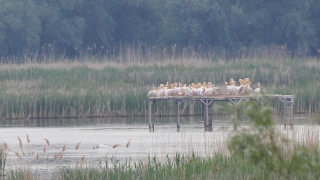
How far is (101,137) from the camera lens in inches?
896

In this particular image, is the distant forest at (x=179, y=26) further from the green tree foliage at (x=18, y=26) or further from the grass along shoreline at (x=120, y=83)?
the grass along shoreline at (x=120, y=83)

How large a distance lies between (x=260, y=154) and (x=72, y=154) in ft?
38.4

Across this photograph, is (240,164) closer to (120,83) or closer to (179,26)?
(120,83)

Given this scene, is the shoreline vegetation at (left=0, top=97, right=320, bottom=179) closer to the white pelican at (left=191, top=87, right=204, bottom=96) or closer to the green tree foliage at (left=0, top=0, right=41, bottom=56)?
the white pelican at (left=191, top=87, right=204, bottom=96)

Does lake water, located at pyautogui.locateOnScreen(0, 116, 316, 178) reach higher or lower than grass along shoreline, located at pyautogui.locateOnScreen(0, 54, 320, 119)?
lower

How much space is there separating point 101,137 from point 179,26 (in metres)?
30.2

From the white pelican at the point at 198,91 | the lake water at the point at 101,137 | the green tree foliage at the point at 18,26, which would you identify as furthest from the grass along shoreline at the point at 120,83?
the green tree foliage at the point at 18,26

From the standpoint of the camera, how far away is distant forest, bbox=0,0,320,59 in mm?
49906

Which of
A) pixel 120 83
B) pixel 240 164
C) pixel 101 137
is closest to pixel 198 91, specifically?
pixel 101 137

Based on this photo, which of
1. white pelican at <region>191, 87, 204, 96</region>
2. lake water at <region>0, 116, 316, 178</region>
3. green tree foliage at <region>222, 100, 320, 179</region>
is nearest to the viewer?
green tree foliage at <region>222, 100, 320, 179</region>

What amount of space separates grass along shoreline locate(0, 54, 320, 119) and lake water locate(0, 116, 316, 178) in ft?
2.61

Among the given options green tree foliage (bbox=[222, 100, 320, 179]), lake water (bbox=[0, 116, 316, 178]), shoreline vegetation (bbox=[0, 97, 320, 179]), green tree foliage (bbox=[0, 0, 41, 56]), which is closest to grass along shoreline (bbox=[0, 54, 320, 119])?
lake water (bbox=[0, 116, 316, 178])

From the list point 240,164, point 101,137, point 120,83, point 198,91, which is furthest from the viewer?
point 120,83

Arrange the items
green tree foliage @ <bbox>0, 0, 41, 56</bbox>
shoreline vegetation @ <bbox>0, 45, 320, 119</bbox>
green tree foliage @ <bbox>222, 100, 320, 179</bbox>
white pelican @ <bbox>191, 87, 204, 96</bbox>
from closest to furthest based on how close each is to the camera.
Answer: green tree foliage @ <bbox>222, 100, 320, 179</bbox>, white pelican @ <bbox>191, 87, 204, 96</bbox>, shoreline vegetation @ <bbox>0, 45, 320, 119</bbox>, green tree foliage @ <bbox>0, 0, 41, 56</bbox>
